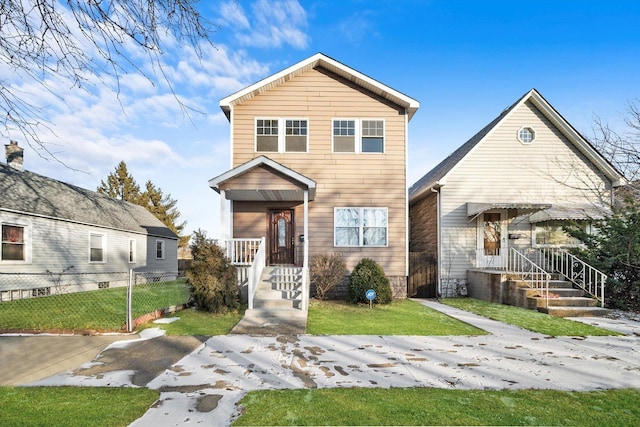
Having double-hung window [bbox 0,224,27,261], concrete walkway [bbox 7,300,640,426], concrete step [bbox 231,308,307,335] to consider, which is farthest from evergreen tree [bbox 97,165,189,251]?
concrete walkway [bbox 7,300,640,426]

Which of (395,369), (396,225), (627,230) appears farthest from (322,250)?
(627,230)

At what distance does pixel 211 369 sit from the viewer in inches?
184

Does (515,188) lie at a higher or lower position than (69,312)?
higher

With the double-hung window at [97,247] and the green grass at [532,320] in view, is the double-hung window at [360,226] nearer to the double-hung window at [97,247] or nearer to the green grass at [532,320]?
the green grass at [532,320]

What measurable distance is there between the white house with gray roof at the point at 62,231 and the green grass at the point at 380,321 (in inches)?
308

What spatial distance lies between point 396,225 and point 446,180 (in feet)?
10.1

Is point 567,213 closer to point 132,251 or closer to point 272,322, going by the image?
point 272,322

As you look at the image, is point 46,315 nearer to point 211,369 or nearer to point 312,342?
Answer: point 211,369

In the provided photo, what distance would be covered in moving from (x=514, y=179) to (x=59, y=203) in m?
19.2

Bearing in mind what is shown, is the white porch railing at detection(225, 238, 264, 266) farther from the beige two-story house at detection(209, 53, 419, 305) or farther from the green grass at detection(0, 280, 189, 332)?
the green grass at detection(0, 280, 189, 332)

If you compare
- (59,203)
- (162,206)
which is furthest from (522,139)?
(162,206)

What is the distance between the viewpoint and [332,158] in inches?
475

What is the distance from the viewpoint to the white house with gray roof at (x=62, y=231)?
38.8ft

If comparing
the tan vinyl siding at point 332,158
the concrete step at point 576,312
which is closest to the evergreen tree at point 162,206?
the tan vinyl siding at point 332,158
